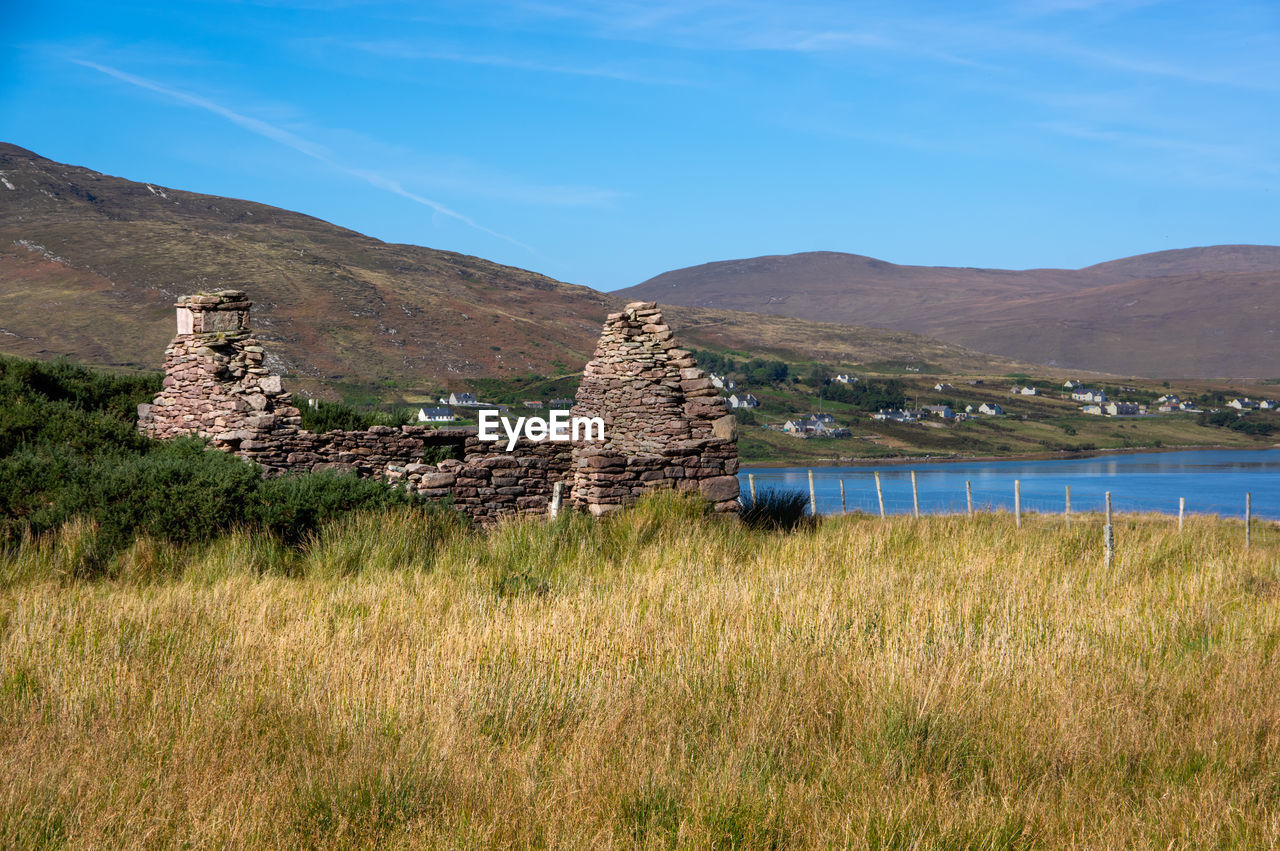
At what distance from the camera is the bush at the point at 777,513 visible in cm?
1440

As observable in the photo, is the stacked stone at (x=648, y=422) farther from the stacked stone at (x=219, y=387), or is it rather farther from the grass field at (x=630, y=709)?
the stacked stone at (x=219, y=387)

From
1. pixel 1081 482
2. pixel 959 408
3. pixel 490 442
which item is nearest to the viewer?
pixel 490 442

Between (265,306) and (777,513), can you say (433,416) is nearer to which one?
(777,513)

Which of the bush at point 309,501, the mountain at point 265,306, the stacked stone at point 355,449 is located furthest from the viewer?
the mountain at point 265,306

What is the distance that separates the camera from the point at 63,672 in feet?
18.4

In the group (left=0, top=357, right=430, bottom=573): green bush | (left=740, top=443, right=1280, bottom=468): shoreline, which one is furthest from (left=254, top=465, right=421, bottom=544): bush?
(left=740, top=443, right=1280, bottom=468): shoreline

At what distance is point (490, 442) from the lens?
15797 mm

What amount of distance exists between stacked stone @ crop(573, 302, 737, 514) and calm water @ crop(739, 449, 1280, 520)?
44.0 m

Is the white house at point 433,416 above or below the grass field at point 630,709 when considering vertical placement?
above

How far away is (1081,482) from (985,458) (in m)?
37.8

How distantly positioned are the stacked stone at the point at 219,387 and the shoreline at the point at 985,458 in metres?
96.5

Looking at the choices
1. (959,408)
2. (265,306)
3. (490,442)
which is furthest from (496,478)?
(959,408)

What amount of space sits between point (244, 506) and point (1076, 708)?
30.5 feet
